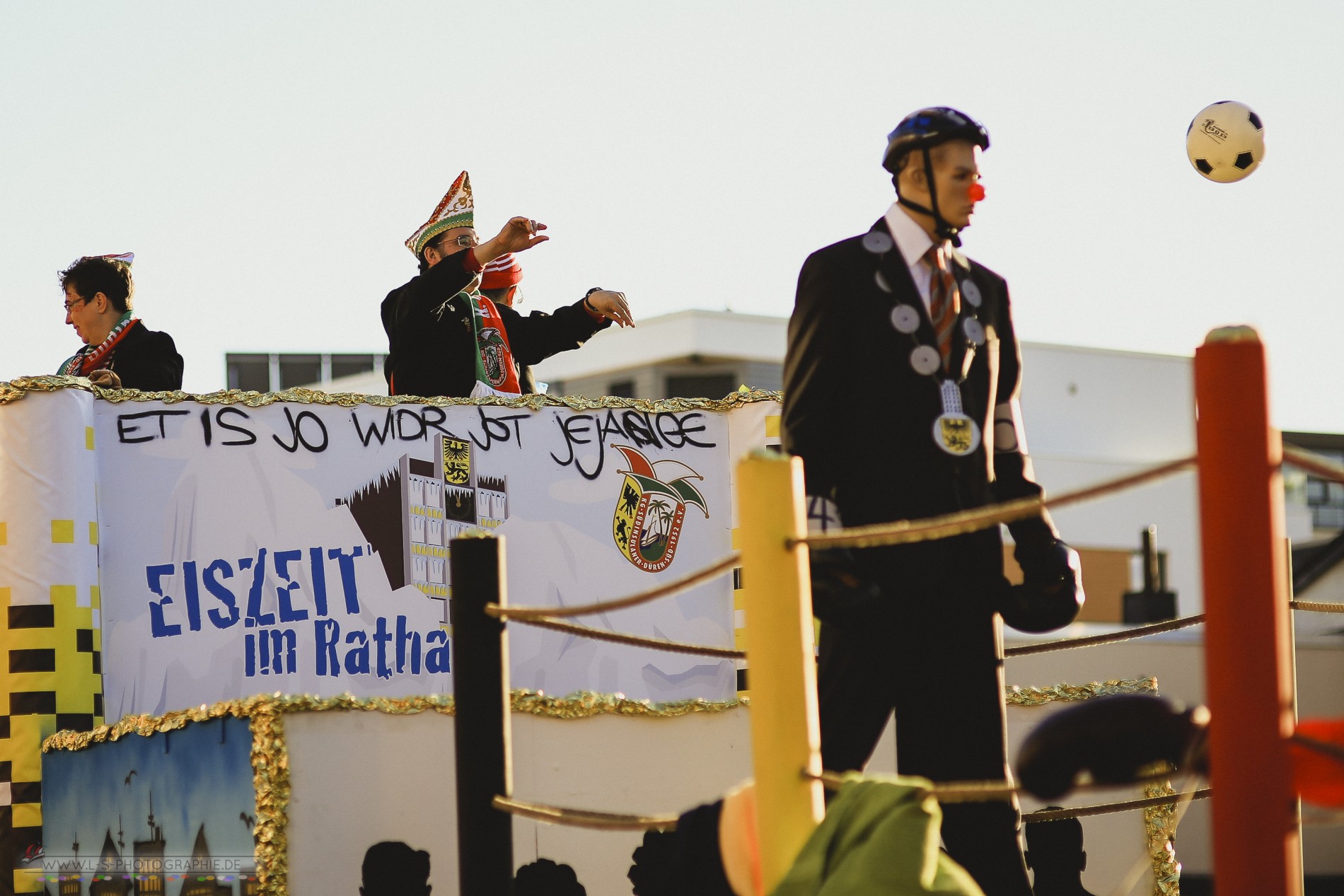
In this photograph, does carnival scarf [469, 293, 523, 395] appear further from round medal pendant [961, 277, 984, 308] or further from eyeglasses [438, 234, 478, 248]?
round medal pendant [961, 277, 984, 308]

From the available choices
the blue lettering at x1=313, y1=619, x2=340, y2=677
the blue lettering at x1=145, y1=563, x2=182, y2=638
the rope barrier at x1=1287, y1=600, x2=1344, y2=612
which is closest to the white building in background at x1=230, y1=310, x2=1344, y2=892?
the blue lettering at x1=313, y1=619, x2=340, y2=677

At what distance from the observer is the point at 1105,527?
33.9m

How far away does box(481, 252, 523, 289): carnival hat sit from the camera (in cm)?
782

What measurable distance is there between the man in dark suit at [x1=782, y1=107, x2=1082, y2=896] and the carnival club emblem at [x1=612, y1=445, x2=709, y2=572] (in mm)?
3056

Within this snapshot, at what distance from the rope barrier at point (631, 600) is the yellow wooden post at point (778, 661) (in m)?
0.07

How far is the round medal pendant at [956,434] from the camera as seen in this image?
3680 millimetres

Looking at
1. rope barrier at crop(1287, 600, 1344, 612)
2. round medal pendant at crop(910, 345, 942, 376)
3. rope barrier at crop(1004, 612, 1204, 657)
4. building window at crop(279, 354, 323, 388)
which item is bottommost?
rope barrier at crop(1004, 612, 1204, 657)

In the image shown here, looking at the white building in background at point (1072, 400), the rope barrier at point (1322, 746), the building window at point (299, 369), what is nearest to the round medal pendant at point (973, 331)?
the rope barrier at point (1322, 746)

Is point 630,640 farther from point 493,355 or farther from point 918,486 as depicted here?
point 493,355

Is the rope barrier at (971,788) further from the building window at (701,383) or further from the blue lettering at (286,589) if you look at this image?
the building window at (701,383)

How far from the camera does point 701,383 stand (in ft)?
113

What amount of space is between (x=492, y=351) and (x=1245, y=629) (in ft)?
17.0

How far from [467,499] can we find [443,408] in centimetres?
36

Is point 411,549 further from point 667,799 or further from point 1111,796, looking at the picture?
point 1111,796
